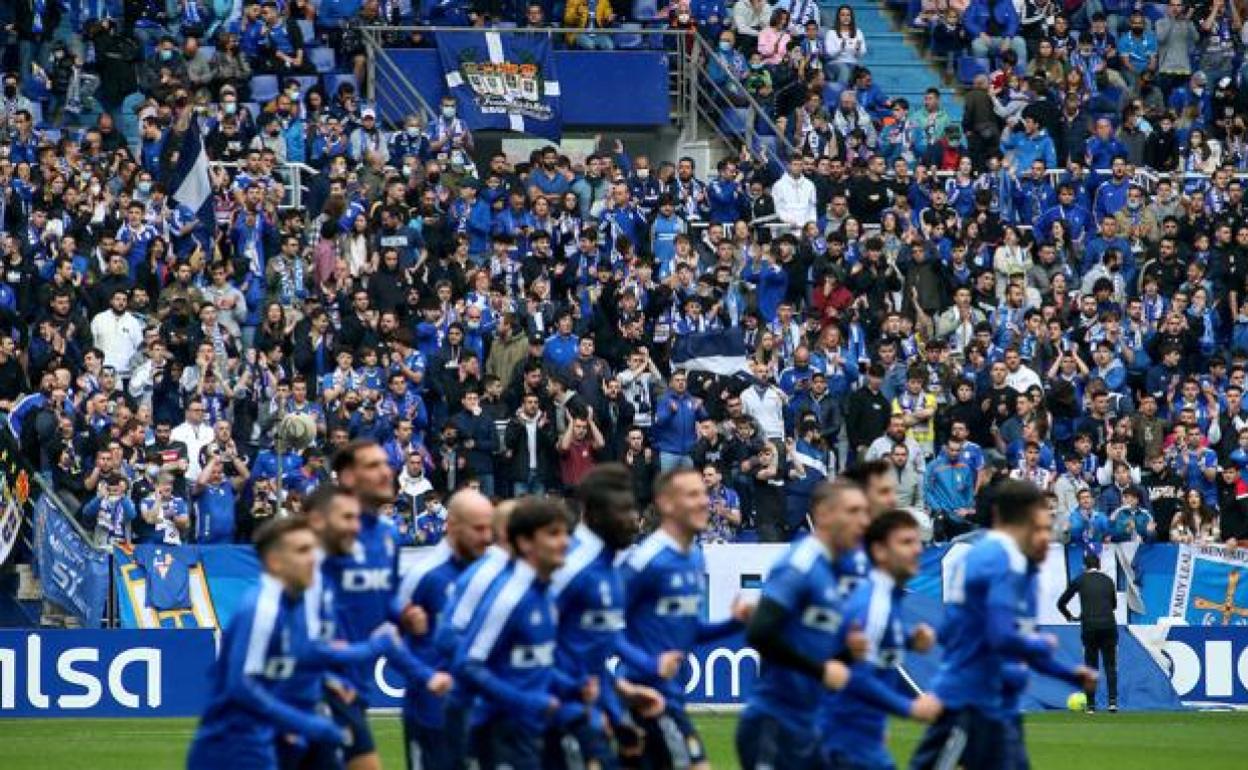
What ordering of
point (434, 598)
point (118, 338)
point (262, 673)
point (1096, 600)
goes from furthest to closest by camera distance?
point (118, 338)
point (1096, 600)
point (434, 598)
point (262, 673)

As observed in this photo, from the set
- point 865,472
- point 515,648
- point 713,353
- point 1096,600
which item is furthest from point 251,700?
point 713,353

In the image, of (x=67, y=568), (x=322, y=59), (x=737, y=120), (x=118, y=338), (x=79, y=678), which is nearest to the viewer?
(x=79, y=678)

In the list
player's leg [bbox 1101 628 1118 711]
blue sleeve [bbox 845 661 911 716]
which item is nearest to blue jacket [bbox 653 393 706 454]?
player's leg [bbox 1101 628 1118 711]

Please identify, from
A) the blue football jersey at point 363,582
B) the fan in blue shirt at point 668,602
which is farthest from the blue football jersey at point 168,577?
the fan in blue shirt at point 668,602

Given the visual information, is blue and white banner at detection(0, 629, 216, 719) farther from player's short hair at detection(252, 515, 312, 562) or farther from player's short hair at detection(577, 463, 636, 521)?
player's short hair at detection(252, 515, 312, 562)

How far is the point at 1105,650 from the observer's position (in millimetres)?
28109

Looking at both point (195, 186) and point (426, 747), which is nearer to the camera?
point (426, 747)

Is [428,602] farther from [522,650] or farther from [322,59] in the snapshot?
[322,59]

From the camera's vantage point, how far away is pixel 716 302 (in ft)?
109

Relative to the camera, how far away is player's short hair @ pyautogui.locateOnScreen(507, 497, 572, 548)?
1312 centimetres

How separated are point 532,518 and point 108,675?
49.4ft

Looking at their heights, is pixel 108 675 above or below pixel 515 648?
below

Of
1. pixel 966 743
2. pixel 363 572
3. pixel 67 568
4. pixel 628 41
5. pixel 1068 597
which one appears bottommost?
pixel 1068 597

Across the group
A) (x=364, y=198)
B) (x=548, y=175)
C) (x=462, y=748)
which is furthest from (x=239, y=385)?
(x=462, y=748)
